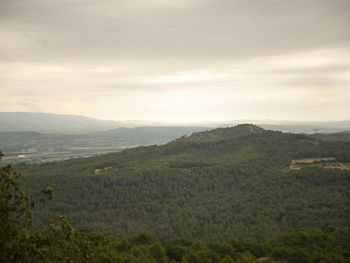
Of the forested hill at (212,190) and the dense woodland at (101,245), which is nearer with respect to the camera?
the dense woodland at (101,245)

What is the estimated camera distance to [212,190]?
319 feet

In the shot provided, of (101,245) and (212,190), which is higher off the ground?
(101,245)

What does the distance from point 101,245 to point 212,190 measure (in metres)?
A: 67.9

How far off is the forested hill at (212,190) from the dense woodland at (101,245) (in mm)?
12740

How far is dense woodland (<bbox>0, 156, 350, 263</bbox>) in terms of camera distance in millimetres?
19844

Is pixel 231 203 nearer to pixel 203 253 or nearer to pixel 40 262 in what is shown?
pixel 203 253

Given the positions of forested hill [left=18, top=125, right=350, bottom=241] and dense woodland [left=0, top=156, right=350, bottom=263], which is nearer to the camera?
dense woodland [left=0, top=156, right=350, bottom=263]

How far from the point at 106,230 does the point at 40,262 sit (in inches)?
2157

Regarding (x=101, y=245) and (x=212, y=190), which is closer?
(x=101, y=245)

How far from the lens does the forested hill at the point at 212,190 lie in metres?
69.4

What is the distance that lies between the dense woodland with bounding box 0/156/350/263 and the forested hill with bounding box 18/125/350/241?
1274cm

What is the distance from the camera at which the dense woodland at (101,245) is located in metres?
19.8

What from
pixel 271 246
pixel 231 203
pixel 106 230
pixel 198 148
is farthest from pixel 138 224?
pixel 198 148

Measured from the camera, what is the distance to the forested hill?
69.4m
